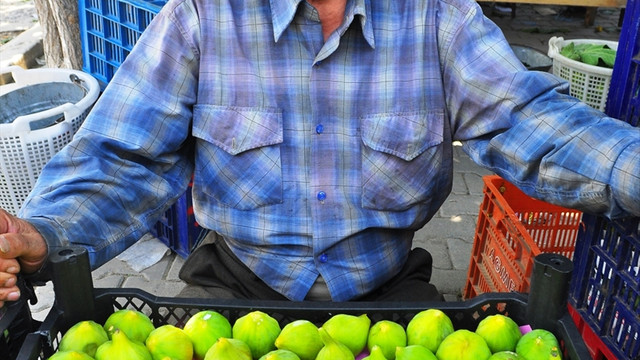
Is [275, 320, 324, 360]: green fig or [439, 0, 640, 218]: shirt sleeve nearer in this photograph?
[275, 320, 324, 360]: green fig

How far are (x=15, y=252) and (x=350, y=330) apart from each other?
59 centimetres

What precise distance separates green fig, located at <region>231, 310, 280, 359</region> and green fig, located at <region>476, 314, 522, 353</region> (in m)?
0.35

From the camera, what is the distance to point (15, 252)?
1178 mm

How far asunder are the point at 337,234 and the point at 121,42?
5.07 feet

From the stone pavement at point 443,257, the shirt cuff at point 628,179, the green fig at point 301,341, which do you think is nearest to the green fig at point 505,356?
the green fig at point 301,341

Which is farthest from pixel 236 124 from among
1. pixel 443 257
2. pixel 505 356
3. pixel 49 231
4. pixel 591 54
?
pixel 591 54

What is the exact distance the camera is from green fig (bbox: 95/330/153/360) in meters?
1.06

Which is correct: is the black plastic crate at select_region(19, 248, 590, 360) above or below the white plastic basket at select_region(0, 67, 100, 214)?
above

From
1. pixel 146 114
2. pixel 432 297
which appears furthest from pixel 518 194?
pixel 146 114

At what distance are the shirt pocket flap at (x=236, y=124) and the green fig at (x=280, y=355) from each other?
2.02ft

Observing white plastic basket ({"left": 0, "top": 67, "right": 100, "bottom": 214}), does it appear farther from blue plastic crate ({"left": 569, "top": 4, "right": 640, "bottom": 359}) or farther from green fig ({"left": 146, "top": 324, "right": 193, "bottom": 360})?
blue plastic crate ({"left": 569, "top": 4, "right": 640, "bottom": 359})

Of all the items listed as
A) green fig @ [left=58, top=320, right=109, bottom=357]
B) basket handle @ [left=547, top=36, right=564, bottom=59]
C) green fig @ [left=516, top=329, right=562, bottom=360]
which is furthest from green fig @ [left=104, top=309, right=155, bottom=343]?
basket handle @ [left=547, top=36, right=564, bottom=59]

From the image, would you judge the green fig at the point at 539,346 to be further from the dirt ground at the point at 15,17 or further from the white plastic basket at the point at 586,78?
the dirt ground at the point at 15,17

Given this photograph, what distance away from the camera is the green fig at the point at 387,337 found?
1136mm
